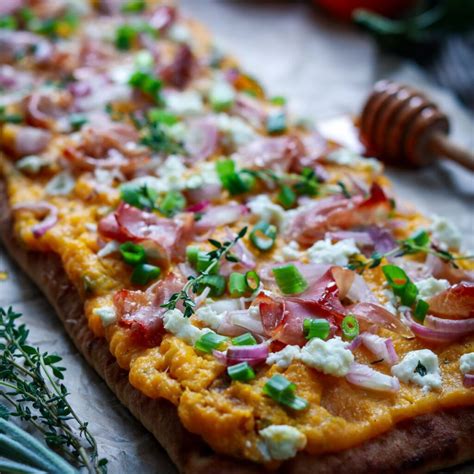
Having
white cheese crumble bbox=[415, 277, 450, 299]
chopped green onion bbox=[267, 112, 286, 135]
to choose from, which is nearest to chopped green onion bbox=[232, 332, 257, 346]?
white cheese crumble bbox=[415, 277, 450, 299]

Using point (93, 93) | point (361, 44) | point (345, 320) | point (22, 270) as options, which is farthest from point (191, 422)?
point (361, 44)

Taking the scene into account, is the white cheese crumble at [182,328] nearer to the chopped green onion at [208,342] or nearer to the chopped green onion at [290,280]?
the chopped green onion at [208,342]

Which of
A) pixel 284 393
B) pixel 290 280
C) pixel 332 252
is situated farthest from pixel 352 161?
pixel 284 393

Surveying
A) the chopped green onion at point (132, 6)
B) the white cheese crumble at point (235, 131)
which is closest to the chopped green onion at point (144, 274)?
the white cheese crumble at point (235, 131)

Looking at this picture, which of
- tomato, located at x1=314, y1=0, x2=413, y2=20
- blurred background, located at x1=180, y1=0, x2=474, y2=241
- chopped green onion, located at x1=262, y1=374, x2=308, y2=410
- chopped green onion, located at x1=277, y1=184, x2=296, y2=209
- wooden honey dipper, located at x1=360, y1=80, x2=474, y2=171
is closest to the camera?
chopped green onion, located at x1=262, y1=374, x2=308, y2=410

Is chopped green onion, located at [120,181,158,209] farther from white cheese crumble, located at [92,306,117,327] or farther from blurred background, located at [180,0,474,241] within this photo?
blurred background, located at [180,0,474,241]

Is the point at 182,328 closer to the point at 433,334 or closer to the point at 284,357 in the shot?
the point at 284,357
